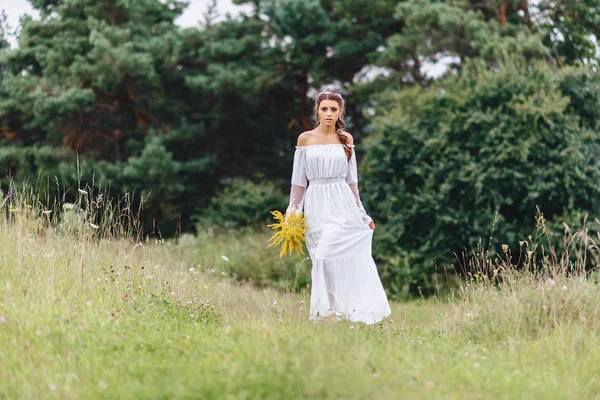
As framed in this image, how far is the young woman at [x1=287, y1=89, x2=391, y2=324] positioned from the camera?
240 inches

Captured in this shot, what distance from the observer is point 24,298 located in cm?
519

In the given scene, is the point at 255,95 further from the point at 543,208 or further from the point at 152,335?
the point at 152,335

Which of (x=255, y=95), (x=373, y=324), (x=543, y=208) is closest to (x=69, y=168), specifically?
(x=255, y=95)

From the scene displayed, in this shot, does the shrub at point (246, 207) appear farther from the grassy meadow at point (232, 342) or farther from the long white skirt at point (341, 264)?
the long white skirt at point (341, 264)

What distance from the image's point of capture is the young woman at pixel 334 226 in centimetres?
609

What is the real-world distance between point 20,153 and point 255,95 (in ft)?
20.3

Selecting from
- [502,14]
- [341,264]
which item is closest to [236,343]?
[341,264]

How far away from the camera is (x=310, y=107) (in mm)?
19219

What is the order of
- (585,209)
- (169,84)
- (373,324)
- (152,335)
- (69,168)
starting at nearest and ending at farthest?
(152,335)
(373,324)
(585,209)
(69,168)
(169,84)

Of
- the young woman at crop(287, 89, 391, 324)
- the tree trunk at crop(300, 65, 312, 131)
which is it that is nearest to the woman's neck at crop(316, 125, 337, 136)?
the young woman at crop(287, 89, 391, 324)

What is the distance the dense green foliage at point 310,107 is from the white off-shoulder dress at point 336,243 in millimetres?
5365

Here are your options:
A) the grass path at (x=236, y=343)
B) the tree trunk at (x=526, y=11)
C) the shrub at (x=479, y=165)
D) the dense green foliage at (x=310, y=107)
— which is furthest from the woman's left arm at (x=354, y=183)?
the tree trunk at (x=526, y=11)

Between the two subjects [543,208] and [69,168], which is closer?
[543,208]

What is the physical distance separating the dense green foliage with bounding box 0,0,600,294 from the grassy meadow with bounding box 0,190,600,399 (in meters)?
5.20
